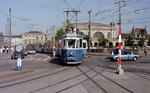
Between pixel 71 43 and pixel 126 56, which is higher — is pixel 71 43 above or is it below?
above

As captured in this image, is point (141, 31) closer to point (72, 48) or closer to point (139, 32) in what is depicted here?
point (139, 32)

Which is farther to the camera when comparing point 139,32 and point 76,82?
point 139,32

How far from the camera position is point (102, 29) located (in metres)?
132

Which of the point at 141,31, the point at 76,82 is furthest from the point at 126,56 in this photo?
the point at 141,31

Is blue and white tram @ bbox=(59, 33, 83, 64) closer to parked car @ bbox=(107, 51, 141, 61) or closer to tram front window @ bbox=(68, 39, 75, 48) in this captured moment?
tram front window @ bbox=(68, 39, 75, 48)

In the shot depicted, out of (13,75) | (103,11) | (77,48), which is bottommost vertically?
(13,75)

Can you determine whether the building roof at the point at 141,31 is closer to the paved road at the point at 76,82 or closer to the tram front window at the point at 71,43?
the tram front window at the point at 71,43

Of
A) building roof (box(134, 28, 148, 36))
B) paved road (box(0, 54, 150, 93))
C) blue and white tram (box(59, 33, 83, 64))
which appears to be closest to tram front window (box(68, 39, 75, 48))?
blue and white tram (box(59, 33, 83, 64))

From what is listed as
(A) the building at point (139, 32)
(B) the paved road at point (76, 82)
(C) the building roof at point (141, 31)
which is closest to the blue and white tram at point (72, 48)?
(B) the paved road at point (76, 82)

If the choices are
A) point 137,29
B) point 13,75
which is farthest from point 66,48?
point 137,29

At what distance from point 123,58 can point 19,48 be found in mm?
15459

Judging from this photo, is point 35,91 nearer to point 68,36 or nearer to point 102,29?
point 68,36

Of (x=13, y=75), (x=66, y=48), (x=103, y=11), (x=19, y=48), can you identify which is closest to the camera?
(x=13, y=75)

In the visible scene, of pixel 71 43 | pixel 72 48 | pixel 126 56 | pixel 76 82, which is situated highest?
pixel 71 43
